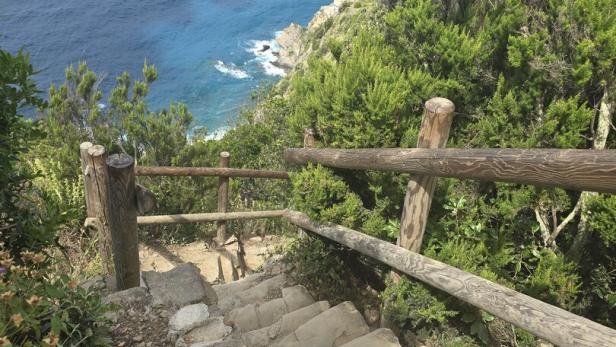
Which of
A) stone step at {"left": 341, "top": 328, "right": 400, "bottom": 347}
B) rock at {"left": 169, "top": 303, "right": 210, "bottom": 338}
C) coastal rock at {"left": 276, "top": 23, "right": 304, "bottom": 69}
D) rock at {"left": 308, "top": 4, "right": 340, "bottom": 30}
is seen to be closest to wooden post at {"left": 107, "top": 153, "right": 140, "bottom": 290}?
rock at {"left": 169, "top": 303, "right": 210, "bottom": 338}

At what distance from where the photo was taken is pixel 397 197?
421 cm

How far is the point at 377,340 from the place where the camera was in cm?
306

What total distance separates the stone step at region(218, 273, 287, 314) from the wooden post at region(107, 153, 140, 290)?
0.66m

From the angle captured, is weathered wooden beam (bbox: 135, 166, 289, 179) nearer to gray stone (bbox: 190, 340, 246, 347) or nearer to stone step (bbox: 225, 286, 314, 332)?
stone step (bbox: 225, 286, 314, 332)

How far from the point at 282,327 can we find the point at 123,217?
48.8 inches

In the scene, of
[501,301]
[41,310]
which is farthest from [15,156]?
[501,301]

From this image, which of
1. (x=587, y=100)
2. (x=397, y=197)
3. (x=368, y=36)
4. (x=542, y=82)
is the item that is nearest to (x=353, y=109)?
(x=397, y=197)

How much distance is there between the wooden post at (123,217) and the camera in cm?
318

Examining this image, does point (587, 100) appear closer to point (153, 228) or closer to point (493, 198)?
point (493, 198)

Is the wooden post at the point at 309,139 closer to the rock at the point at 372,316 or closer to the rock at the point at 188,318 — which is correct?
the rock at the point at 372,316

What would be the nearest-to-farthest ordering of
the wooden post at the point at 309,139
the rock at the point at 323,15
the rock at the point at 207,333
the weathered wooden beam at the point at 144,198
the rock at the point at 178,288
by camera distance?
the rock at the point at 207,333 → the weathered wooden beam at the point at 144,198 → the rock at the point at 178,288 → the wooden post at the point at 309,139 → the rock at the point at 323,15

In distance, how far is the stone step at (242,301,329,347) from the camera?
3248 mm

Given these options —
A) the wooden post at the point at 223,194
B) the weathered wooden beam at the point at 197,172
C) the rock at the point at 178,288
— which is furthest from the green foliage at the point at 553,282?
the wooden post at the point at 223,194

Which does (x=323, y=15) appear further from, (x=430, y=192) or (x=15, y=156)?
(x=15, y=156)
